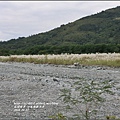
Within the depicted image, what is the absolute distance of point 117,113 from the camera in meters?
5.53

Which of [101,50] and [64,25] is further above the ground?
[64,25]

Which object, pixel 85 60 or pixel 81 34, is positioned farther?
pixel 81 34

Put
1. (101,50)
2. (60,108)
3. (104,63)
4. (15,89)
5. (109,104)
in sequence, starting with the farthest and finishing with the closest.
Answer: (101,50), (104,63), (15,89), (109,104), (60,108)

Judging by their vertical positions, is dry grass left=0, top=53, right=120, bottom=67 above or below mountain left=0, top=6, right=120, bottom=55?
below

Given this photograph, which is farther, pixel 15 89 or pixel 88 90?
pixel 15 89

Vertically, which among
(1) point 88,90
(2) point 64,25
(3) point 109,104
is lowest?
(3) point 109,104

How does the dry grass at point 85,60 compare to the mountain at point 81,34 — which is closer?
the dry grass at point 85,60

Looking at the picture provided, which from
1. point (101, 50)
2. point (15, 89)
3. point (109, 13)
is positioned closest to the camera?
point (15, 89)

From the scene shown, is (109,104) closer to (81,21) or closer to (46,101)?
(46,101)

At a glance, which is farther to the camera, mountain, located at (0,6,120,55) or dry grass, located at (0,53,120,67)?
mountain, located at (0,6,120,55)

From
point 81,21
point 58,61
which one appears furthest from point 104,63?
point 81,21

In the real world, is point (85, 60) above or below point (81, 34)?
below

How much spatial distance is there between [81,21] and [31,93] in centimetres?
12644

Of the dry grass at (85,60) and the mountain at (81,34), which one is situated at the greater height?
the mountain at (81,34)
